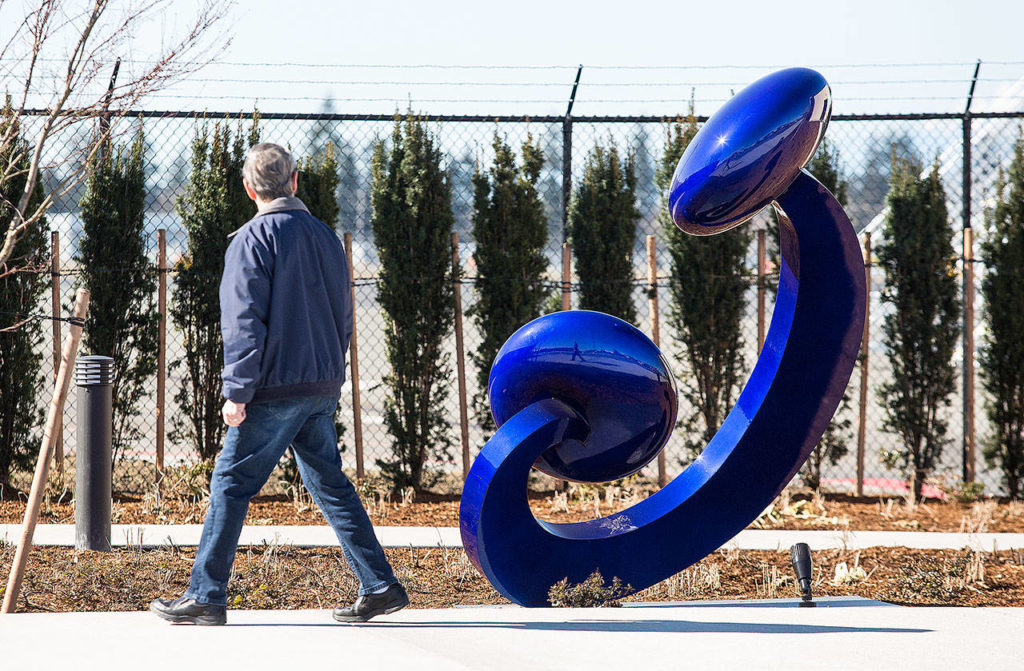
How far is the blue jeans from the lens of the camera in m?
3.57

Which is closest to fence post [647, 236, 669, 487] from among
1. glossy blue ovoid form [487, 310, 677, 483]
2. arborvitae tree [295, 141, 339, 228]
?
arborvitae tree [295, 141, 339, 228]

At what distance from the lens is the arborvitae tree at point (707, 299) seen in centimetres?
867

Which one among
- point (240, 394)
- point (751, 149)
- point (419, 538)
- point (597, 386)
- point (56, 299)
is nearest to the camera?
point (240, 394)

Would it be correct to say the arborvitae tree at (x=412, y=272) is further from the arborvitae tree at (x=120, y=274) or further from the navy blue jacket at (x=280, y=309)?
the navy blue jacket at (x=280, y=309)

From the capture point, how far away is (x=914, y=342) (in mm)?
8891

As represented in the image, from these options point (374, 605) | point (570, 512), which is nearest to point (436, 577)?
point (374, 605)

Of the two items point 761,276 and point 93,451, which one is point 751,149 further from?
point 761,276

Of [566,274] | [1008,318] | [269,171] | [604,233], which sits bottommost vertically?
[1008,318]

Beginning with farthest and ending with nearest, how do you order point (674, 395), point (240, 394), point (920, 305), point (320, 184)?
point (920, 305), point (320, 184), point (674, 395), point (240, 394)

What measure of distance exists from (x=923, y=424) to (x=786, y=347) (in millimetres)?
4867

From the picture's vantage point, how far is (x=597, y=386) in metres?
4.41

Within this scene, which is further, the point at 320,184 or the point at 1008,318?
the point at 1008,318

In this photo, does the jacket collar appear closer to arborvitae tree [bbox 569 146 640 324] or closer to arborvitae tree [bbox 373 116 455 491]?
arborvitae tree [bbox 373 116 455 491]

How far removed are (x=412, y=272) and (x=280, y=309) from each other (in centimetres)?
480
